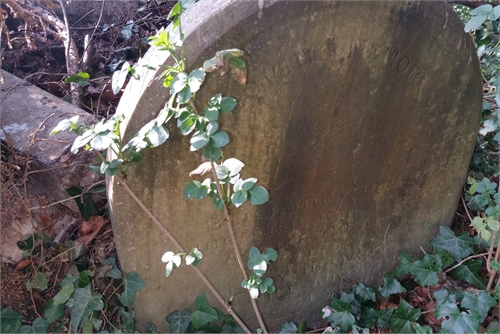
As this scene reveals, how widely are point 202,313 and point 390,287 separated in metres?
1.01

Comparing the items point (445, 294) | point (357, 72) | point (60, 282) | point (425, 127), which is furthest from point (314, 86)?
point (60, 282)

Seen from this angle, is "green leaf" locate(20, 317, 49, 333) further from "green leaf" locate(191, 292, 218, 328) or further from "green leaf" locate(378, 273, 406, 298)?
"green leaf" locate(378, 273, 406, 298)

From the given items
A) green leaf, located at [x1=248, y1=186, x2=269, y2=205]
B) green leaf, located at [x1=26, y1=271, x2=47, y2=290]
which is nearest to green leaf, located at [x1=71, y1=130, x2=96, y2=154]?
green leaf, located at [x1=248, y1=186, x2=269, y2=205]

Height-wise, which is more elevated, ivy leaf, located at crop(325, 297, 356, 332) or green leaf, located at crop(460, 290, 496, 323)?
green leaf, located at crop(460, 290, 496, 323)

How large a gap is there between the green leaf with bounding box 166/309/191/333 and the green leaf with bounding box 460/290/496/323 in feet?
4.19

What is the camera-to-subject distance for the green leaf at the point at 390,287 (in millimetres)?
2199

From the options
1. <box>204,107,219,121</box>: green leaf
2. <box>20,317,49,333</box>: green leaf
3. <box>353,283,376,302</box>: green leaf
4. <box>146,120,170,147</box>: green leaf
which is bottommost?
<box>353,283,376,302</box>: green leaf

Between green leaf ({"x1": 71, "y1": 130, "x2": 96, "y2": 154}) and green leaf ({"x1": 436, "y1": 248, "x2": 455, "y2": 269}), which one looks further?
green leaf ({"x1": 436, "y1": 248, "x2": 455, "y2": 269})

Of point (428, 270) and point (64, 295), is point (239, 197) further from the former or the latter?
point (428, 270)

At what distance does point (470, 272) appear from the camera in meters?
2.17

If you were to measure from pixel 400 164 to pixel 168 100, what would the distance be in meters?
1.24

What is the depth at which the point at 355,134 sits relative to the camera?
75.2 inches

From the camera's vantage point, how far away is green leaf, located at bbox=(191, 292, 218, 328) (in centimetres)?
188

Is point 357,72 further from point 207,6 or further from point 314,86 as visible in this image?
point 207,6
